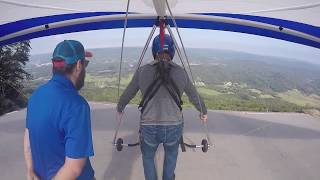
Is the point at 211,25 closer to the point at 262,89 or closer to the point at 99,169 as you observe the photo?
the point at 99,169

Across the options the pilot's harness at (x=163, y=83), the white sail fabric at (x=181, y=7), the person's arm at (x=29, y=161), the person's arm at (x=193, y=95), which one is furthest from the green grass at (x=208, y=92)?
the person's arm at (x=29, y=161)

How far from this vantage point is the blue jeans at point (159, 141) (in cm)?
272

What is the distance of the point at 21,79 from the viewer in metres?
12.1

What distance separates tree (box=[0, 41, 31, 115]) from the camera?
11.1 meters

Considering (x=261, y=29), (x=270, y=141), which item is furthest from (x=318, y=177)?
(x=261, y=29)

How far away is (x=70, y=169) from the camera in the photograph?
151 cm

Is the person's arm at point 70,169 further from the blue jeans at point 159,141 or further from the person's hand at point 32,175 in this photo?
the blue jeans at point 159,141

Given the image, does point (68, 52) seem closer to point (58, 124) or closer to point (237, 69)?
point (58, 124)

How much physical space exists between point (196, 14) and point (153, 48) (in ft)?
4.12

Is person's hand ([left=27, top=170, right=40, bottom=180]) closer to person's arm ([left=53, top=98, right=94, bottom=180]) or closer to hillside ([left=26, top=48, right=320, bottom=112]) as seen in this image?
person's arm ([left=53, top=98, right=94, bottom=180])

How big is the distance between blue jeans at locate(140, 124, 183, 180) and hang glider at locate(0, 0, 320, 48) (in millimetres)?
1107

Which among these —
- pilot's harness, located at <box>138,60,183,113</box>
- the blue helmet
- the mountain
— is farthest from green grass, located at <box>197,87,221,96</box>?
pilot's harness, located at <box>138,60,183,113</box>

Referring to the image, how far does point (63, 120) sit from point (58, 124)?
0.04 m

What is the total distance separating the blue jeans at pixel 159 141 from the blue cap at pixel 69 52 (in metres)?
1.25
